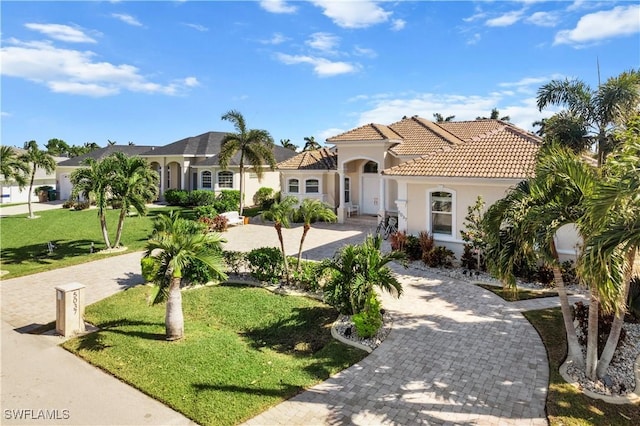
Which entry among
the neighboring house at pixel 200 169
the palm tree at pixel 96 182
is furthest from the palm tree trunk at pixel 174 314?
the neighboring house at pixel 200 169

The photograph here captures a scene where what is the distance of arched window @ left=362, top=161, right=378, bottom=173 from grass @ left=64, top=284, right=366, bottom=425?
17.7 m

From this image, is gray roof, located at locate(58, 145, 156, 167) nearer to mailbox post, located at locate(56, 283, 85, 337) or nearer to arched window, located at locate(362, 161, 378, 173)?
arched window, located at locate(362, 161, 378, 173)

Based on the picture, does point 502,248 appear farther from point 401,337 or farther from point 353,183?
point 353,183

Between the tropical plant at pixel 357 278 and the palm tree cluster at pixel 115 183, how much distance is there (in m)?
13.8

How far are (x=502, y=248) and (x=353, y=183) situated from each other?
2253 centimetres

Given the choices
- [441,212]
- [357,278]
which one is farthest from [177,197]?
[357,278]

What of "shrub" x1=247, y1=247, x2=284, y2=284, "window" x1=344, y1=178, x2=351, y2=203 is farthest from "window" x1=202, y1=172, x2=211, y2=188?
"shrub" x1=247, y1=247, x2=284, y2=284

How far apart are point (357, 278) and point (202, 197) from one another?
28626mm

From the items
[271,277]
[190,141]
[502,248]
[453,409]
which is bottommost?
[453,409]

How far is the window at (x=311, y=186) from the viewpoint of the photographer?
104 feet

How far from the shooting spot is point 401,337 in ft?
35.5

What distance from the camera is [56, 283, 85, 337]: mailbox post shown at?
1142 cm

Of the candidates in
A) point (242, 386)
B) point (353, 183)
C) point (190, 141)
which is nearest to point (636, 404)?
point (242, 386)

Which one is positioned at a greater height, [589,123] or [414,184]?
[589,123]
